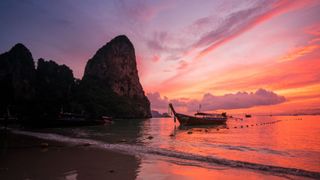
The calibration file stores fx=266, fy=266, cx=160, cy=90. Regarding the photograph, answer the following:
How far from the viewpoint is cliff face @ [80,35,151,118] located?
15262 centimetres

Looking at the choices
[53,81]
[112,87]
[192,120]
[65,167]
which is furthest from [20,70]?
[65,167]

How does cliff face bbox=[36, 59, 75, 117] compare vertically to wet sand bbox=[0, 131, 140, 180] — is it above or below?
above

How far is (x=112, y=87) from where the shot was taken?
175000 millimetres

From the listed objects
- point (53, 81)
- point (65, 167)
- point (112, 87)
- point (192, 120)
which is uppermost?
point (112, 87)

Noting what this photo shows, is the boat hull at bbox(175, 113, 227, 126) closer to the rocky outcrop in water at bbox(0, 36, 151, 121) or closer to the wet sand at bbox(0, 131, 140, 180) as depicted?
the rocky outcrop in water at bbox(0, 36, 151, 121)

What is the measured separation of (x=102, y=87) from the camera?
6722 inches

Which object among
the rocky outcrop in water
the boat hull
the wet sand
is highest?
the rocky outcrop in water

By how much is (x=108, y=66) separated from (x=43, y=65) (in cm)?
5278

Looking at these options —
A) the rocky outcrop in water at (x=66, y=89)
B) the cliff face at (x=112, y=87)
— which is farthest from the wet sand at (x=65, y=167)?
the cliff face at (x=112, y=87)

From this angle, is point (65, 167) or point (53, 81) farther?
point (53, 81)

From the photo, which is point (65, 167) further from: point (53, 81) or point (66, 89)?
point (53, 81)

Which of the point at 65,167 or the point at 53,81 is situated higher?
the point at 53,81

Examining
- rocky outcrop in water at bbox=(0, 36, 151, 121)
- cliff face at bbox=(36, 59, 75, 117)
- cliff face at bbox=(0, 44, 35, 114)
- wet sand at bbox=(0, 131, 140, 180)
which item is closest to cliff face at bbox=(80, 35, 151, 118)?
rocky outcrop in water at bbox=(0, 36, 151, 121)

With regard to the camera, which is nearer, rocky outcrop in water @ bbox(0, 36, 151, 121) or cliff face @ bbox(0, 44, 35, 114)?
rocky outcrop in water @ bbox(0, 36, 151, 121)
